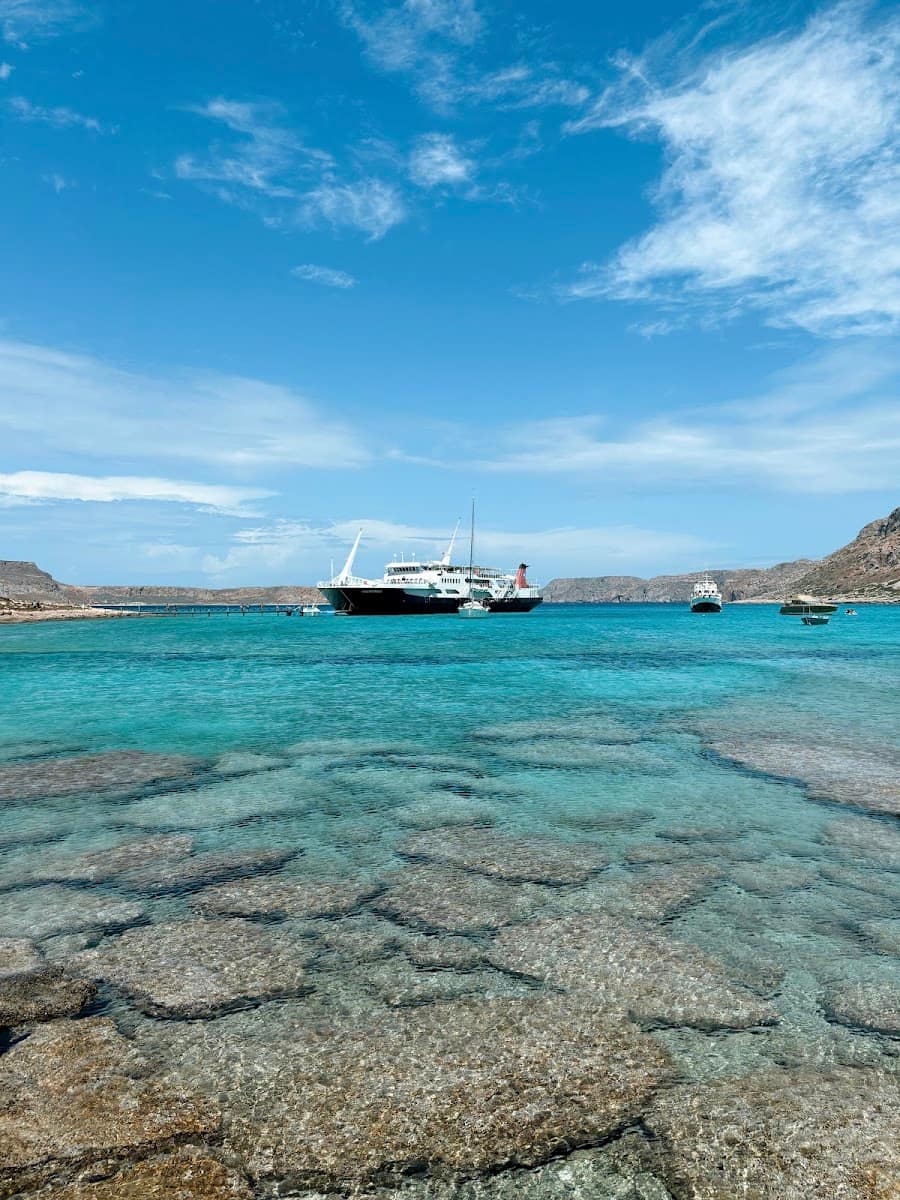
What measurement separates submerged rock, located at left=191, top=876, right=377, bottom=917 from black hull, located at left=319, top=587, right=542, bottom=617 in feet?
346

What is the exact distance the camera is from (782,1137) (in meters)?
4.05

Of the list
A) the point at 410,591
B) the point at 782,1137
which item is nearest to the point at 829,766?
the point at 782,1137

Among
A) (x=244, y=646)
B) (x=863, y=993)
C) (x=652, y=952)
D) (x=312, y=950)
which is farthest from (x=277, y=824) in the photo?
(x=244, y=646)

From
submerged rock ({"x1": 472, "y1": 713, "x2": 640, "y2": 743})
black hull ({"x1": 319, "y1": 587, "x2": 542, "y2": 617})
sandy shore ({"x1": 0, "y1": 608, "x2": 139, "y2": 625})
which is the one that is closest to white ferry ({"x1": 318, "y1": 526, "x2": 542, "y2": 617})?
black hull ({"x1": 319, "y1": 587, "x2": 542, "y2": 617})

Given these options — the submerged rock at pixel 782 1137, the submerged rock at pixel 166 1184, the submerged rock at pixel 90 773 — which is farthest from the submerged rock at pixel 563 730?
Result: the submerged rock at pixel 166 1184

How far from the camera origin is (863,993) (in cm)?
575

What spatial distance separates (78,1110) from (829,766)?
46.0 feet

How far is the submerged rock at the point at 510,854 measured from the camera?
8.46 m

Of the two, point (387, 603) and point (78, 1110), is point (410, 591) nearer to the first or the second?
point (387, 603)

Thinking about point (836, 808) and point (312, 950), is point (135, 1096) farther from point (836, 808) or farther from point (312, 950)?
point (836, 808)

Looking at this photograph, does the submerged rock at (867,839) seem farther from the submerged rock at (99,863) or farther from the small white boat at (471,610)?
the small white boat at (471,610)

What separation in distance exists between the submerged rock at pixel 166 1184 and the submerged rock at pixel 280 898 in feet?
11.7

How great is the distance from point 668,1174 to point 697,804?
8332 mm

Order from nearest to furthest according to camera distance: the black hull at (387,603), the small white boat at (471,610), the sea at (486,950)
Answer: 1. the sea at (486,950)
2. the black hull at (387,603)
3. the small white boat at (471,610)
